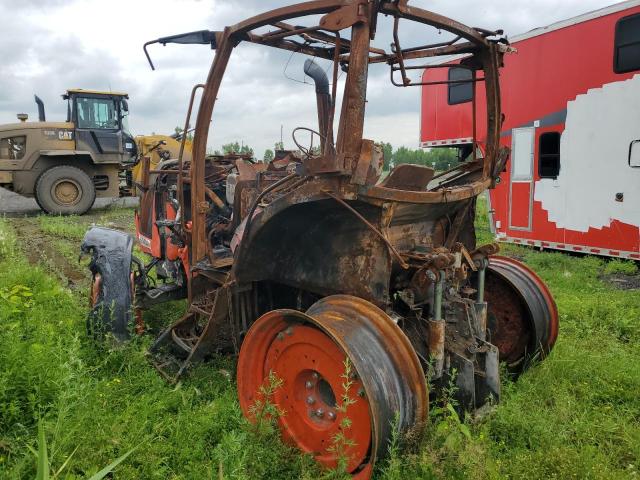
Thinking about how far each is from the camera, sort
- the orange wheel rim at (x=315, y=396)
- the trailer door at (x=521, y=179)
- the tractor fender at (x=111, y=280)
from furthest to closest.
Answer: the trailer door at (x=521, y=179)
the tractor fender at (x=111, y=280)
the orange wheel rim at (x=315, y=396)

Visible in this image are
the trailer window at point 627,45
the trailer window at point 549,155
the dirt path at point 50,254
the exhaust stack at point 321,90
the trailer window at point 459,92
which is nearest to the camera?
the exhaust stack at point 321,90

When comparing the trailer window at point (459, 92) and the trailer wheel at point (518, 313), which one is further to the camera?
the trailer window at point (459, 92)

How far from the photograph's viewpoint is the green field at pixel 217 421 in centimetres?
259

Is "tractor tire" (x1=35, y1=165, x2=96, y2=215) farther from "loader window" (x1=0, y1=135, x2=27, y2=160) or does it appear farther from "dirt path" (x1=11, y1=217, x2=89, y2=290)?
"dirt path" (x1=11, y1=217, x2=89, y2=290)

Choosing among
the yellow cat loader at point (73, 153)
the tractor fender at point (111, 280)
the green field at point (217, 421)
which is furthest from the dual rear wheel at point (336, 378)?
the yellow cat loader at point (73, 153)

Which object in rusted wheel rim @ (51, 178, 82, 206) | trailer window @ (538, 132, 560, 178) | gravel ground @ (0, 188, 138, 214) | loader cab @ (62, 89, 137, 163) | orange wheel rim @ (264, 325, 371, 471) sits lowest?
orange wheel rim @ (264, 325, 371, 471)

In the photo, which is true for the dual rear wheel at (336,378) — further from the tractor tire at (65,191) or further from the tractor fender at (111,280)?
the tractor tire at (65,191)

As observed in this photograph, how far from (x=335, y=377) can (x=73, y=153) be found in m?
13.4

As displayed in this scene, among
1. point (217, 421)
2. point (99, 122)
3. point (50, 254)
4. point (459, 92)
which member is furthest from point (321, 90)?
point (99, 122)

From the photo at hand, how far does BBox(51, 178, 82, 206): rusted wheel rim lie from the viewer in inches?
535

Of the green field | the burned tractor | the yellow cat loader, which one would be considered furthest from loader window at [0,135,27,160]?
the burned tractor

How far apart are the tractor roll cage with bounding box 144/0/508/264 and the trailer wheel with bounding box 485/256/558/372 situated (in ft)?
2.70

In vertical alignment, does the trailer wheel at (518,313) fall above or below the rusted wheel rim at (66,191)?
below

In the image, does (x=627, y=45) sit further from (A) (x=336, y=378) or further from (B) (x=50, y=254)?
(B) (x=50, y=254)
